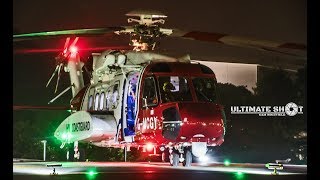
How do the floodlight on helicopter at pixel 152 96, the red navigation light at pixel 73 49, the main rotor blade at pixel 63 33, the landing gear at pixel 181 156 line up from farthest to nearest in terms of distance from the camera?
the red navigation light at pixel 73 49 < the landing gear at pixel 181 156 < the main rotor blade at pixel 63 33 < the floodlight on helicopter at pixel 152 96

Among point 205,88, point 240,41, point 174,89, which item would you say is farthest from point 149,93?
point 240,41

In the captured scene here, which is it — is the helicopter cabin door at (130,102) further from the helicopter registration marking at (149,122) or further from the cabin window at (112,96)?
the helicopter registration marking at (149,122)

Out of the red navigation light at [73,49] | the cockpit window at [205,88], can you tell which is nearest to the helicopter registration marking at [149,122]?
the cockpit window at [205,88]

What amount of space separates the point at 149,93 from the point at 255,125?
4.04m

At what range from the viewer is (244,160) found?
15.2m

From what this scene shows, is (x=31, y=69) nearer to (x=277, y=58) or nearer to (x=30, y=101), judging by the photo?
(x=30, y=101)

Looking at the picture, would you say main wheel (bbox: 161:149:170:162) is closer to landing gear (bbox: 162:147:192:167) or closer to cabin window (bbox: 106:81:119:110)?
landing gear (bbox: 162:147:192:167)

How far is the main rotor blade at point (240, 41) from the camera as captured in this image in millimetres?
10180

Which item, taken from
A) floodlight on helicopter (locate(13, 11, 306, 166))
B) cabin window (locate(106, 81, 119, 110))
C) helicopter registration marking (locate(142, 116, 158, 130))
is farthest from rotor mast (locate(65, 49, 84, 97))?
helicopter registration marking (locate(142, 116, 158, 130))

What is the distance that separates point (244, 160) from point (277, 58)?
10.0 feet

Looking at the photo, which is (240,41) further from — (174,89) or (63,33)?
(63,33)

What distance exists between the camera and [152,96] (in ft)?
35.9

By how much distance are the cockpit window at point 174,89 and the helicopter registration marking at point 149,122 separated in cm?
38

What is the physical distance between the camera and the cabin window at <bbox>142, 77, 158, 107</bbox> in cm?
1090
